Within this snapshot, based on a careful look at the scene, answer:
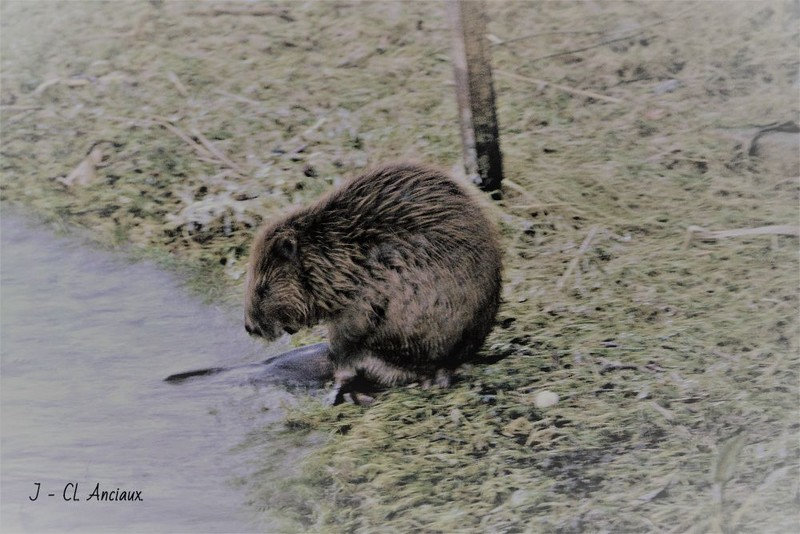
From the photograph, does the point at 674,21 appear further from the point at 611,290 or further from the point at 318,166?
the point at 318,166

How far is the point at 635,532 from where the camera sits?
2773 millimetres

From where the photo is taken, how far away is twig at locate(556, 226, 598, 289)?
3385 millimetres

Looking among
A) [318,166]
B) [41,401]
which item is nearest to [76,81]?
[318,166]

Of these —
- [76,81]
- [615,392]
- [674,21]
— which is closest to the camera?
[615,392]

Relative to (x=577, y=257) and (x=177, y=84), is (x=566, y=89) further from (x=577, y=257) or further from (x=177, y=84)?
(x=177, y=84)

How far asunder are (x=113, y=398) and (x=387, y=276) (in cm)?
101

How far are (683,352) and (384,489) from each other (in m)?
1.05

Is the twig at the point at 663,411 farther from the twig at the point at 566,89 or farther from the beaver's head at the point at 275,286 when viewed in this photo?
the twig at the point at 566,89

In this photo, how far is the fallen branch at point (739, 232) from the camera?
338cm

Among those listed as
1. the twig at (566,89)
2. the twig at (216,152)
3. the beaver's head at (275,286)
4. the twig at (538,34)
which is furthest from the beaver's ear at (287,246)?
the twig at (538,34)

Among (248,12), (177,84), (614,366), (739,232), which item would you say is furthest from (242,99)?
(739,232)

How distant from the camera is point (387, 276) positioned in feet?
9.91

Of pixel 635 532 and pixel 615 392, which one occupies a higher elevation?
pixel 615 392

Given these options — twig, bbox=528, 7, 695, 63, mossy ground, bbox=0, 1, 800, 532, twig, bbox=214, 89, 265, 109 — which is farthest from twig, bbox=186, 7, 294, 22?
twig, bbox=528, 7, 695, 63
